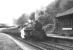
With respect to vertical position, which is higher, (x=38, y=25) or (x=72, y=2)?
(x=72, y=2)

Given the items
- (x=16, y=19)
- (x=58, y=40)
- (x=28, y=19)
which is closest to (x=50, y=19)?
(x=28, y=19)

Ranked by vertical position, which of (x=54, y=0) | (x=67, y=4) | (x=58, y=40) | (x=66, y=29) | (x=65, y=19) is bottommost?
(x=58, y=40)

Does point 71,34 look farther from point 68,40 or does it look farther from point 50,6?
point 50,6

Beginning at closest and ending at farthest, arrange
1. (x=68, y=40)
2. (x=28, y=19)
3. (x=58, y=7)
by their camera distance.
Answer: (x=68, y=40) < (x=58, y=7) < (x=28, y=19)

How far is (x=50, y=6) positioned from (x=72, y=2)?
27.7 feet

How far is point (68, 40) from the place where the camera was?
10.9m

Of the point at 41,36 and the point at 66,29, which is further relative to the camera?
the point at 66,29

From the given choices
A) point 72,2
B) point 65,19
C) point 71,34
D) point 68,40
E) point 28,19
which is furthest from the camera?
point 28,19

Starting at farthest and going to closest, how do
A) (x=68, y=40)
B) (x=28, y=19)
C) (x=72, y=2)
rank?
(x=28, y=19) → (x=72, y=2) → (x=68, y=40)

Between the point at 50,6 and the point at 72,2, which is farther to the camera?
the point at 50,6

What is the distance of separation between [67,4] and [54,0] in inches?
240

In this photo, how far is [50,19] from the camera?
3011 cm

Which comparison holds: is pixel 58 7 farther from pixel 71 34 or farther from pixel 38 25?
pixel 38 25

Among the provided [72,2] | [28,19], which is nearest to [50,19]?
[28,19]
